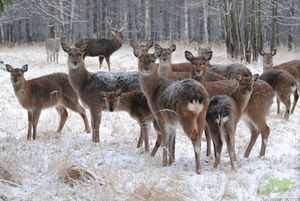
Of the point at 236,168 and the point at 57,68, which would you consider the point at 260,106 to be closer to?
the point at 236,168

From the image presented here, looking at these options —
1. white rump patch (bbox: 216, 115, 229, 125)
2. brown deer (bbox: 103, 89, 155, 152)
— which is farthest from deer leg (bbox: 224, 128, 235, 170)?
brown deer (bbox: 103, 89, 155, 152)

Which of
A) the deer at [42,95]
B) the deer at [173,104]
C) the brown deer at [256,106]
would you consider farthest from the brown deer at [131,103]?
the brown deer at [256,106]

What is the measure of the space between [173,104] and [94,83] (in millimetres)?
2803

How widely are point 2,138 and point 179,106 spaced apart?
10.4 feet

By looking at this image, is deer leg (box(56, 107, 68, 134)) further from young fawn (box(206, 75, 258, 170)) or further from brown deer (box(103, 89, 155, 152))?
young fawn (box(206, 75, 258, 170))

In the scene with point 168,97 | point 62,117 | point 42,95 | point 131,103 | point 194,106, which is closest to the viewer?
point 194,106

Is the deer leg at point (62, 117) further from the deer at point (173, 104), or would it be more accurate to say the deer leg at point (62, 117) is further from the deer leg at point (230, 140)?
→ the deer leg at point (230, 140)

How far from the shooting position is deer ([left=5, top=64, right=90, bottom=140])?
9.35 metres

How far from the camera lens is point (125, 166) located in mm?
7152

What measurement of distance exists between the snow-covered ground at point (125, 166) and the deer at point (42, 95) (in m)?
0.32

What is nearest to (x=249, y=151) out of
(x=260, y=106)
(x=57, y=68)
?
(x=260, y=106)

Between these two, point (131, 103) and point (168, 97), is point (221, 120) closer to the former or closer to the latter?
point (168, 97)

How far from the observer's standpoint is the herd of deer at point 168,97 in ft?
22.8

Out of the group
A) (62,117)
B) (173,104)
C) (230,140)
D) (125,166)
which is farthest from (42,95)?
(230,140)
